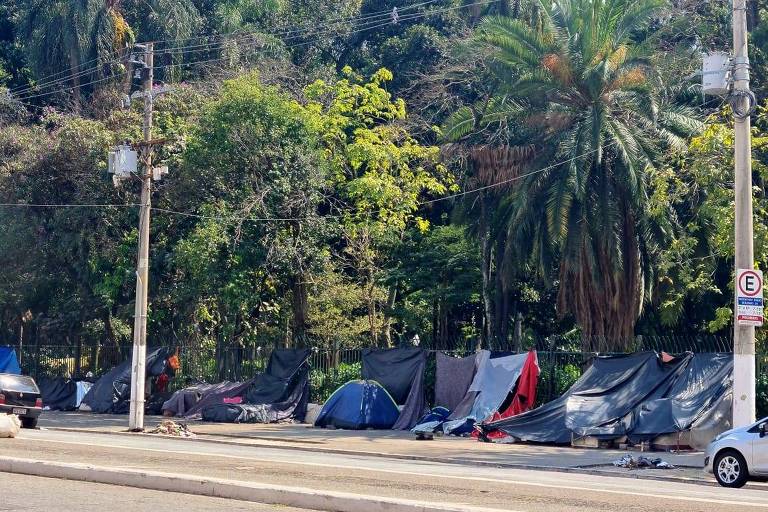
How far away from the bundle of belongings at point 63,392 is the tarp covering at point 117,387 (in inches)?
34.9

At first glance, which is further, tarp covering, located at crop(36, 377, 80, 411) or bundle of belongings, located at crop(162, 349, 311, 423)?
tarp covering, located at crop(36, 377, 80, 411)

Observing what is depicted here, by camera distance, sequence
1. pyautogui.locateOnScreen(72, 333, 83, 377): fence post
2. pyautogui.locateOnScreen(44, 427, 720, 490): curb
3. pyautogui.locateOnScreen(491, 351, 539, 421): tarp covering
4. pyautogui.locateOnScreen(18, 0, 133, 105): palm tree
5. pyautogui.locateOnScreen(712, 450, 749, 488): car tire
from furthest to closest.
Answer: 1. pyautogui.locateOnScreen(18, 0, 133, 105): palm tree
2. pyautogui.locateOnScreen(72, 333, 83, 377): fence post
3. pyautogui.locateOnScreen(491, 351, 539, 421): tarp covering
4. pyautogui.locateOnScreen(44, 427, 720, 490): curb
5. pyautogui.locateOnScreen(712, 450, 749, 488): car tire

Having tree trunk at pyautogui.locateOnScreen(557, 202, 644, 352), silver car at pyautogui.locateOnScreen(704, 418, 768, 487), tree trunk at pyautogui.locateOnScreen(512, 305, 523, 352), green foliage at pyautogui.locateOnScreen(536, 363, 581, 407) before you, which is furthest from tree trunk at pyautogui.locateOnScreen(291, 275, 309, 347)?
silver car at pyautogui.locateOnScreen(704, 418, 768, 487)

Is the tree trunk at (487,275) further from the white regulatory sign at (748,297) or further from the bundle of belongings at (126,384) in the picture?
the white regulatory sign at (748,297)

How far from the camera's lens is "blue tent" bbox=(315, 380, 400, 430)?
28281 mm

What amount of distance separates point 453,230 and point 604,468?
2045 cm

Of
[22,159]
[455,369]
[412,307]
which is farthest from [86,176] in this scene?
[455,369]

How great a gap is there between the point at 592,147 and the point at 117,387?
55.2ft

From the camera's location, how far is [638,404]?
23.4 meters

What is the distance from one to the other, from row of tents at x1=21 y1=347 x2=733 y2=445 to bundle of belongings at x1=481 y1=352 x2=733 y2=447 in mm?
23

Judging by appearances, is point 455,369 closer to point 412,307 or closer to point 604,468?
point 604,468

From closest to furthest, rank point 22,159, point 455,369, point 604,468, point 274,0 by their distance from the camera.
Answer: point 604,468 → point 455,369 → point 22,159 → point 274,0

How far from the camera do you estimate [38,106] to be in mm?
48844

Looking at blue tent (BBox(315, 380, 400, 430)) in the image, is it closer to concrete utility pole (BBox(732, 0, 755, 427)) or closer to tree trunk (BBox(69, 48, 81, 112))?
concrete utility pole (BBox(732, 0, 755, 427))
